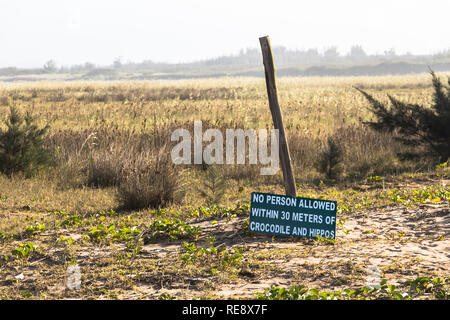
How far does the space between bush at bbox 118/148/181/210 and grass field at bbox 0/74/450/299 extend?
0.06ft

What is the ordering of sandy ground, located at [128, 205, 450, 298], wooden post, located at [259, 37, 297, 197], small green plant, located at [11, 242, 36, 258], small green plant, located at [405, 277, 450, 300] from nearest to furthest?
small green plant, located at [405, 277, 450, 300]
sandy ground, located at [128, 205, 450, 298]
small green plant, located at [11, 242, 36, 258]
wooden post, located at [259, 37, 297, 197]

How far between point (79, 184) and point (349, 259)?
19.6ft

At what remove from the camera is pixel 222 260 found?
546 cm

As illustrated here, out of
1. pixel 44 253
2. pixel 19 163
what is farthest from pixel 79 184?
pixel 44 253

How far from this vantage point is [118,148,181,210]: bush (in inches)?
328

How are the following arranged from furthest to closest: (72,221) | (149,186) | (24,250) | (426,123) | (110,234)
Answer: (426,123)
(149,186)
(72,221)
(110,234)
(24,250)

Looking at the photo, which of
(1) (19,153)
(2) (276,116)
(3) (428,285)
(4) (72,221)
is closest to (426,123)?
(2) (276,116)

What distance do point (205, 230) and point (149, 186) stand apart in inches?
75.9

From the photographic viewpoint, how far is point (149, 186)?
832 cm

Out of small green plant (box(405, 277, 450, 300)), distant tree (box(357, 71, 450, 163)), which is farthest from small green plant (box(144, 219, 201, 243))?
distant tree (box(357, 71, 450, 163))

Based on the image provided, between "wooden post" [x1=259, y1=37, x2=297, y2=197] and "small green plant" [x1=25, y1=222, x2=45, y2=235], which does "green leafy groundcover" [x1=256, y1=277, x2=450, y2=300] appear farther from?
"small green plant" [x1=25, y1=222, x2=45, y2=235]

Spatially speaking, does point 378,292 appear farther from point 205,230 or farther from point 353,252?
point 205,230

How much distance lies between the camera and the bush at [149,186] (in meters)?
8.32
